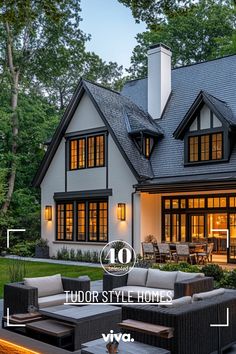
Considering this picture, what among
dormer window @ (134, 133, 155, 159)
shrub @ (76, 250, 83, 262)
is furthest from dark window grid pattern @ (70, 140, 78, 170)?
shrub @ (76, 250, 83, 262)

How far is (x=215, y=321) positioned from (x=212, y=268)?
18.0 feet

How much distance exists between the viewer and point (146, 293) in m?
8.64

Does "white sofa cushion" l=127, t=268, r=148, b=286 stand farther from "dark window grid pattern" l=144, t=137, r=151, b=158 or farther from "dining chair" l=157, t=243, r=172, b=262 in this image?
"dark window grid pattern" l=144, t=137, r=151, b=158

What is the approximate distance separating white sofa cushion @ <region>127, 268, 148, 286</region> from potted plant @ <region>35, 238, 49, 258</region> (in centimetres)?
1133

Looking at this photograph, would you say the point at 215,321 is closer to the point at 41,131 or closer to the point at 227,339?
the point at 227,339

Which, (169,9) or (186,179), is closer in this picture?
(169,9)

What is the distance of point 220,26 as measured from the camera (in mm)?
31406

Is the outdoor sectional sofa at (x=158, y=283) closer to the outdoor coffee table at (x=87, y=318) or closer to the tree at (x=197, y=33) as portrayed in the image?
the outdoor coffee table at (x=87, y=318)

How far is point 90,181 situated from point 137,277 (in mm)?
10043

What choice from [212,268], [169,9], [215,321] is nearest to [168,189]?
[212,268]

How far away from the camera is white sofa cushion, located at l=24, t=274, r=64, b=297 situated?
26.8 ft

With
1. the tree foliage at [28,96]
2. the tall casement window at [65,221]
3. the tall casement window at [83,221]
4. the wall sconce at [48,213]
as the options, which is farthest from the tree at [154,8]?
the tree foliage at [28,96]

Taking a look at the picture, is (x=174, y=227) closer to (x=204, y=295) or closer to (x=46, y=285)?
(x=46, y=285)

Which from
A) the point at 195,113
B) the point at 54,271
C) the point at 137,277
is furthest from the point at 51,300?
the point at 195,113
